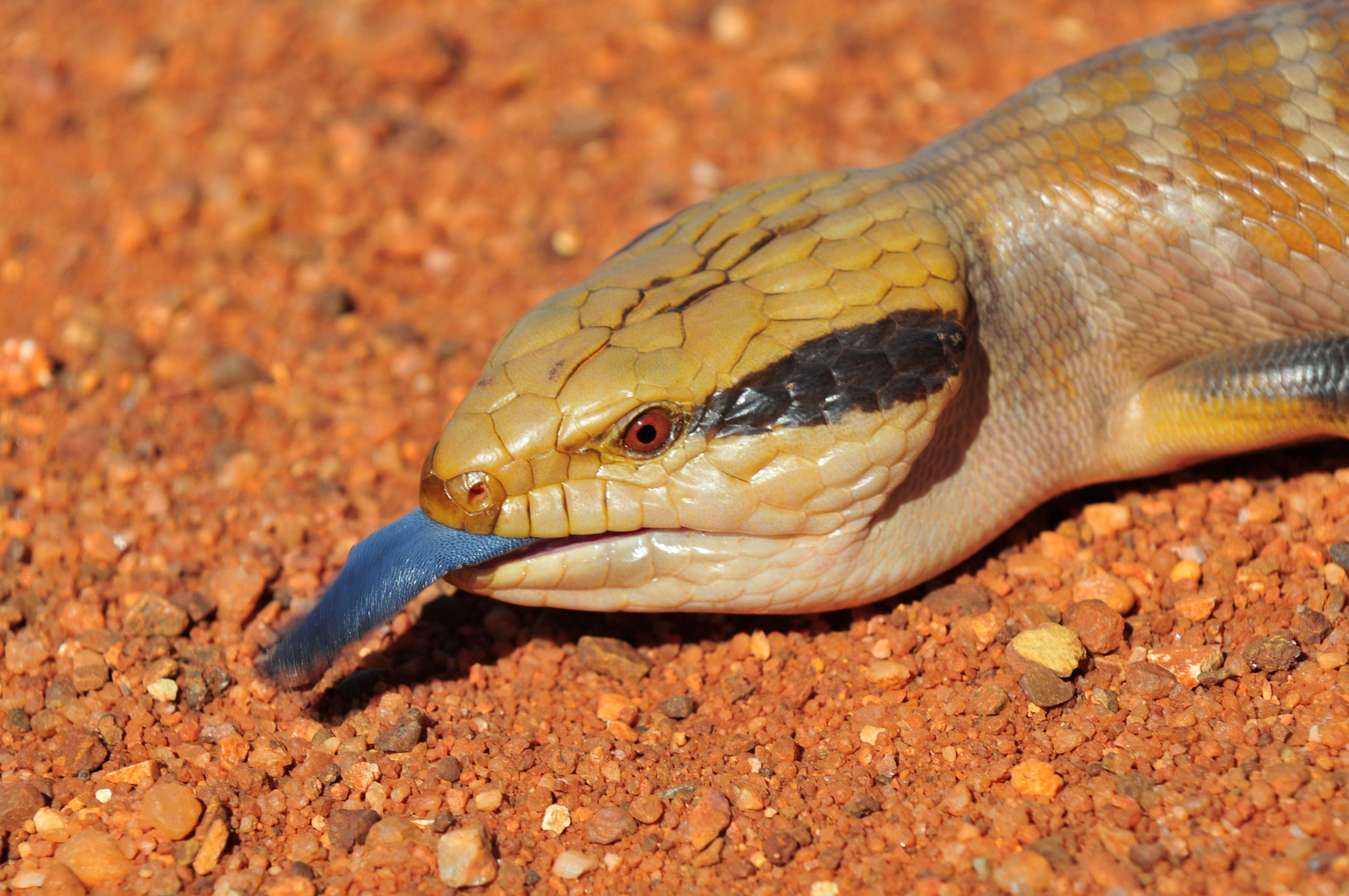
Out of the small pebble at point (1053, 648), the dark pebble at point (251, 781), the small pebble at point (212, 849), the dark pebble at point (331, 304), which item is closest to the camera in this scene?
the small pebble at point (212, 849)

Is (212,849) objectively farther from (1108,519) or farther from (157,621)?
(1108,519)

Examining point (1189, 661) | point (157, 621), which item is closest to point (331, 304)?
point (157, 621)

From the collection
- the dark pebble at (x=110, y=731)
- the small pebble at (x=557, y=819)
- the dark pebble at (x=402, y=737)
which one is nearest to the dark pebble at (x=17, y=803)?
the dark pebble at (x=110, y=731)

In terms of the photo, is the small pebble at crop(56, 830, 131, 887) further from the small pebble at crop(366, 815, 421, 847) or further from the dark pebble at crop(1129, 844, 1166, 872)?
the dark pebble at crop(1129, 844, 1166, 872)

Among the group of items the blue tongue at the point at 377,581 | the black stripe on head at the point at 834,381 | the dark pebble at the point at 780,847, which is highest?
the black stripe on head at the point at 834,381

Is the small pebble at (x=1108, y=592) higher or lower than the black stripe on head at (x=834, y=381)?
lower

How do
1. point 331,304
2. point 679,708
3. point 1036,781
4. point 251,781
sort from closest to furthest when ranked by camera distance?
point 1036,781
point 251,781
point 679,708
point 331,304

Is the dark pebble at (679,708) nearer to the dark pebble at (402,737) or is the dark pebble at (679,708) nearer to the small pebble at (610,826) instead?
the small pebble at (610,826)
